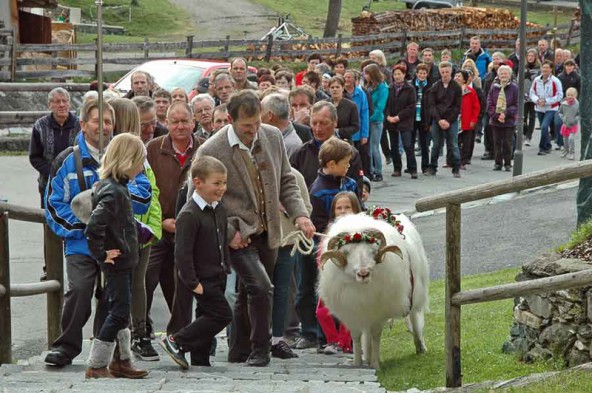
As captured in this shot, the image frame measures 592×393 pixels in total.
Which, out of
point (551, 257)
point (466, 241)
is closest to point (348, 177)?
point (551, 257)

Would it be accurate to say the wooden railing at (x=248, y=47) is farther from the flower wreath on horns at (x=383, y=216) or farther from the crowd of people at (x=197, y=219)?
the flower wreath on horns at (x=383, y=216)

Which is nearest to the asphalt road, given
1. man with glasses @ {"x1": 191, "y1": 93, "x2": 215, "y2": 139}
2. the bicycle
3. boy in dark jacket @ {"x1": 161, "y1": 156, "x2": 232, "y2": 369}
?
man with glasses @ {"x1": 191, "y1": 93, "x2": 215, "y2": 139}

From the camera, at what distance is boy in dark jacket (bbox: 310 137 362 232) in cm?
1064

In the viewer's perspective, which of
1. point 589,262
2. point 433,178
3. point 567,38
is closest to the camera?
point 589,262

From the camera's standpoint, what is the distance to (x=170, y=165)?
35.7 feet

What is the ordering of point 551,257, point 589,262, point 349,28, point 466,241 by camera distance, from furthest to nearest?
point 349,28 → point 466,241 → point 551,257 → point 589,262

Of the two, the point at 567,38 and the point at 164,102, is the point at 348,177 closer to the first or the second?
the point at 164,102

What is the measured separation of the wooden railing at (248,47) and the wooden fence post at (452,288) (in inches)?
1054

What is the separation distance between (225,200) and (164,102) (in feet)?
12.9

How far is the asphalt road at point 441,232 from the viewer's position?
13000 mm

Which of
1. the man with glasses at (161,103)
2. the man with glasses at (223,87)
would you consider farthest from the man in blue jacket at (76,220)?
the man with glasses at (223,87)

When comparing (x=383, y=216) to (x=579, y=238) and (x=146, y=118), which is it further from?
(x=146, y=118)

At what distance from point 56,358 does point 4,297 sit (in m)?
0.81

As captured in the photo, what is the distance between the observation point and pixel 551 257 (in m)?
9.19
